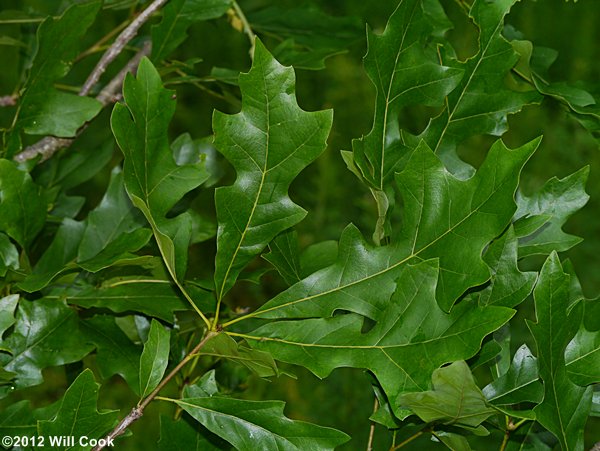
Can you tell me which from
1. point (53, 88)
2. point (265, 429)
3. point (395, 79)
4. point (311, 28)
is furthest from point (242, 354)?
point (311, 28)

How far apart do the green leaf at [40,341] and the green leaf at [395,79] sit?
1.04 feet

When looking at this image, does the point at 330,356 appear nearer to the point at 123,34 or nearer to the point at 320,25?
the point at 123,34

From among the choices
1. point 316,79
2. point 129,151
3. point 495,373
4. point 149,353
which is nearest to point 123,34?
point 129,151

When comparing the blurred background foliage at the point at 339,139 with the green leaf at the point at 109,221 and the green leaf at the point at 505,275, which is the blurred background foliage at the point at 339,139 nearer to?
the green leaf at the point at 109,221

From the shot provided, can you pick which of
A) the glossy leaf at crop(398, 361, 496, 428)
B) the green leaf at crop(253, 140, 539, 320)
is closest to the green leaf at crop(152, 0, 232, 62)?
the green leaf at crop(253, 140, 539, 320)

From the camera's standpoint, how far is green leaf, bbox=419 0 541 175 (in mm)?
754

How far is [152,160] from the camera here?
0.71 m

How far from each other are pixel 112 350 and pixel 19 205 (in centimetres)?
17

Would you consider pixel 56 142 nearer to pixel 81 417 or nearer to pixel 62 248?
pixel 62 248

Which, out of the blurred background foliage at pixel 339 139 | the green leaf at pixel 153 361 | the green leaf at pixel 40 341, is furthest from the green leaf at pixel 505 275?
the blurred background foliage at pixel 339 139

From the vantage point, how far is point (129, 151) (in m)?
0.68

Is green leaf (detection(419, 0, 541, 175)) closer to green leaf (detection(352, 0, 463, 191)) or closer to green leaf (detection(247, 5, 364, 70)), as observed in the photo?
green leaf (detection(352, 0, 463, 191))

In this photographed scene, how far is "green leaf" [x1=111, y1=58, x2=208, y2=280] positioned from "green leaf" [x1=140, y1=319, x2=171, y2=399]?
6 cm

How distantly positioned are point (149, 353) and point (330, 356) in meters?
0.15
